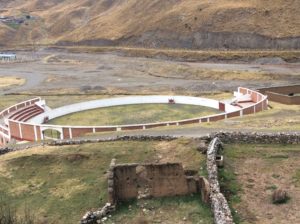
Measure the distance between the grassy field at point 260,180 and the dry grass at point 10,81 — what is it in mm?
74238

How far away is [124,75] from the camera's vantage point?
10006 centimetres

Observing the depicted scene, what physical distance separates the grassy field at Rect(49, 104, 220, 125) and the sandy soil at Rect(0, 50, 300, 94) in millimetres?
18382

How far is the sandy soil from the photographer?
81.6 meters

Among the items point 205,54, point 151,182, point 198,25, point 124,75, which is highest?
point 198,25

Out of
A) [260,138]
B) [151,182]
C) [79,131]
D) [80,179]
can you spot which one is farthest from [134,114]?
[151,182]

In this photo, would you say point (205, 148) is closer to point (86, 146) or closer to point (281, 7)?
point (86, 146)

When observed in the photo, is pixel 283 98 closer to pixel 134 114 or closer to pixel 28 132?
pixel 134 114

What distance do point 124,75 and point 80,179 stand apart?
75054 millimetres

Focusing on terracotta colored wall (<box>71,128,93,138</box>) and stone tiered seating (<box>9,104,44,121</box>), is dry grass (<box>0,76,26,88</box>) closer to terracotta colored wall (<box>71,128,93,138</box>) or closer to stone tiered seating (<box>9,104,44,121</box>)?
stone tiered seating (<box>9,104,44,121</box>)

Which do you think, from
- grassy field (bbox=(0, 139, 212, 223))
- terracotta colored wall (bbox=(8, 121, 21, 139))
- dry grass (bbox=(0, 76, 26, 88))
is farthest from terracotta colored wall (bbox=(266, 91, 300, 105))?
dry grass (bbox=(0, 76, 26, 88))

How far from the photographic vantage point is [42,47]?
172 m

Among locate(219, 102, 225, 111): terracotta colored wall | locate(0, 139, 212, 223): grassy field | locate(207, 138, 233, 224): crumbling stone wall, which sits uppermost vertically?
locate(207, 138, 233, 224): crumbling stone wall

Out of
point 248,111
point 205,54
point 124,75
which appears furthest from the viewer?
point 205,54

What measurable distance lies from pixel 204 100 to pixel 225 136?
30.3 meters
